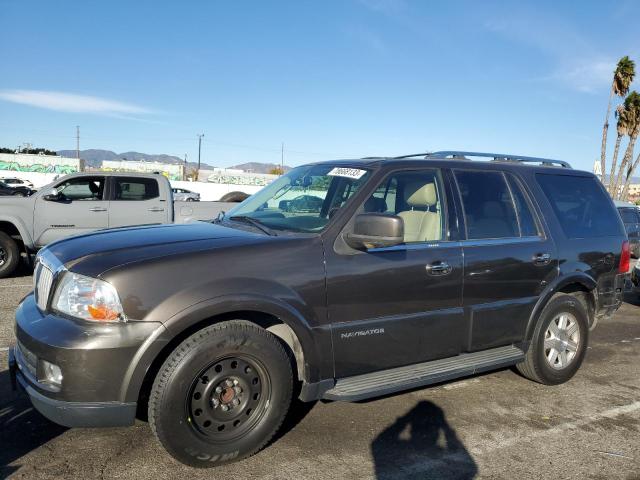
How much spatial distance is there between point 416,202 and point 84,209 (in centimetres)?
729

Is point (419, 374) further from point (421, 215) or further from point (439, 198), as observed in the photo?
point (439, 198)

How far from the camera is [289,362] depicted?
3225mm

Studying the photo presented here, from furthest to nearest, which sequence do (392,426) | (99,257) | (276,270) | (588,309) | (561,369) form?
(588,309), (561,369), (392,426), (276,270), (99,257)

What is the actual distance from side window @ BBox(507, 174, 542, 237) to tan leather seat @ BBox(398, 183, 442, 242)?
90 centimetres

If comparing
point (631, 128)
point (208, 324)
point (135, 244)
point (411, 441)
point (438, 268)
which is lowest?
point (411, 441)

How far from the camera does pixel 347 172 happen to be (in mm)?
4000

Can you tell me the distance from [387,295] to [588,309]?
2659 millimetres

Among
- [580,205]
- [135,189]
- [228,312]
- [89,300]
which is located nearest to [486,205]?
[580,205]

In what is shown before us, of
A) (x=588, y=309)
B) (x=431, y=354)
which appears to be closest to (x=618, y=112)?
(x=588, y=309)

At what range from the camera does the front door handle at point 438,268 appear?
12.3 feet

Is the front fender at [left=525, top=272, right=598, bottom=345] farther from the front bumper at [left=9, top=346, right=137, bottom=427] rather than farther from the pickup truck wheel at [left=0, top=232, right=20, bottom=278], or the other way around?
the pickup truck wheel at [left=0, top=232, right=20, bottom=278]

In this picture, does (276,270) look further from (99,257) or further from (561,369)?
(561,369)

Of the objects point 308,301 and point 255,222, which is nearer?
point 308,301

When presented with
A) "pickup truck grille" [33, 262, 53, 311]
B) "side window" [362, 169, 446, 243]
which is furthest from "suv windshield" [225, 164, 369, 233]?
"pickup truck grille" [33, 262, 53, 311]
